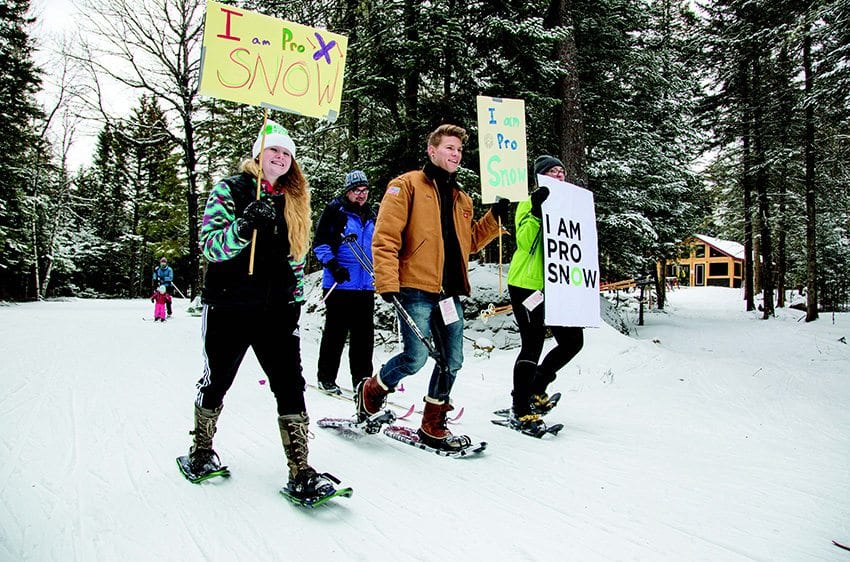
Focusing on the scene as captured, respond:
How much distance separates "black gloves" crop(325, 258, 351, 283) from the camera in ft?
16.8

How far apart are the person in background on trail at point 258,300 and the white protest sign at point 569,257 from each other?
2166 millimetres

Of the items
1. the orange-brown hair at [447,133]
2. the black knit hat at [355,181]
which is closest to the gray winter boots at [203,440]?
the orange-brown hair at [447,133]

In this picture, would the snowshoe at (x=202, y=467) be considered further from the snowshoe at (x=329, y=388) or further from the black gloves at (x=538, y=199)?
the black gloves at (x=538, y=199)

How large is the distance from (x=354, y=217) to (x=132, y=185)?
140 ft

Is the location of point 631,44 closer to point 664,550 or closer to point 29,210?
point 664,550

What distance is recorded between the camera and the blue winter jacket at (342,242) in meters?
5.27

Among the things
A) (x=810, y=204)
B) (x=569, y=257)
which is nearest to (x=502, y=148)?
(x=569, y=257)

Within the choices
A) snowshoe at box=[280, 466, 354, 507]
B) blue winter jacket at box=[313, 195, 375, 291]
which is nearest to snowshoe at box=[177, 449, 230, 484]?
snowshoe at box=[280, 466, 354, 507]

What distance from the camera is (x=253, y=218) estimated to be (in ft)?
8.27

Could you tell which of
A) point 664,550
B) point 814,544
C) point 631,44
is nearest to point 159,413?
point 664,550

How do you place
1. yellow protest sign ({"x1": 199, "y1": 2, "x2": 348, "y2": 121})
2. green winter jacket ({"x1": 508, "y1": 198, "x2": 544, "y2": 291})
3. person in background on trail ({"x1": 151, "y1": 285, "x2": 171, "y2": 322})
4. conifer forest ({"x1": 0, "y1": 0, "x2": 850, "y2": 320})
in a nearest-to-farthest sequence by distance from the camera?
1. yellow protest sign ({"x1": 199, "y1": 2, "x2": 348, "y2": 121})
2. green winter jacket ({"x1": 508, "y1": 198, "x2": 544, "y2": 291})
3. conifer forest ({"x1": 0, "y1": 0, "x2": 850, "y2": 320})
4. person in background on trail ({"x1": 151, "y1": 285, "x2": 171, "y2": 322})

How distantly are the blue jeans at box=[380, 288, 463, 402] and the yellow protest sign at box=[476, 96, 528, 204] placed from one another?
1.34 metres

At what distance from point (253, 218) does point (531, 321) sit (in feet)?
8.18

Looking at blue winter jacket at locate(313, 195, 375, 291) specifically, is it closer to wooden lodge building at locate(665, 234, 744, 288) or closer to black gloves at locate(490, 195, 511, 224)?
black gloves at locate(490, 195, 511, 224)
